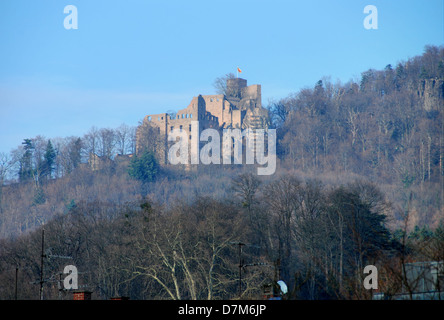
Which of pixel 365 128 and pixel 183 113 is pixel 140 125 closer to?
pixel 183 113

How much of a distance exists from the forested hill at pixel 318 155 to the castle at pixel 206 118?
4.50 metres

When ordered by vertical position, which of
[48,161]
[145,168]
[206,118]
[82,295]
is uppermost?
[206,118]

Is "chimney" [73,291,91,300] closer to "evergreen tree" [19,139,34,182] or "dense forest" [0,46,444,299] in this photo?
"dense forest" [0,46,444,299]

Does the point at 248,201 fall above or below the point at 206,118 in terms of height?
below

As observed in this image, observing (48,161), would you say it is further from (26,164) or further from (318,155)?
(318,155)

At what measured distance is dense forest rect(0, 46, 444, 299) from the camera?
5247 cm

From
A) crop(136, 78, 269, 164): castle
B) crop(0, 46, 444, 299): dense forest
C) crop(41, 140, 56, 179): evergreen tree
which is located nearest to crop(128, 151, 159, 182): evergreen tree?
crop(0, 46, 444, 299): dense forest

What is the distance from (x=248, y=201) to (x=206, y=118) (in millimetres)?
56199

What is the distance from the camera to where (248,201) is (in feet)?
224

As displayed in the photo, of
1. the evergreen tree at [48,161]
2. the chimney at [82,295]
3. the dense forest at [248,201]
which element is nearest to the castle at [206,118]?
the dense forest at [248,201]

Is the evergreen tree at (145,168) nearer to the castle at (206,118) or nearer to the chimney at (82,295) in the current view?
the castle at (206,118)

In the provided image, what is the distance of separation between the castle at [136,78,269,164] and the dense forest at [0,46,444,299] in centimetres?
162

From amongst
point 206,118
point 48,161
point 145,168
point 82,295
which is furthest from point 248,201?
point 48,161
